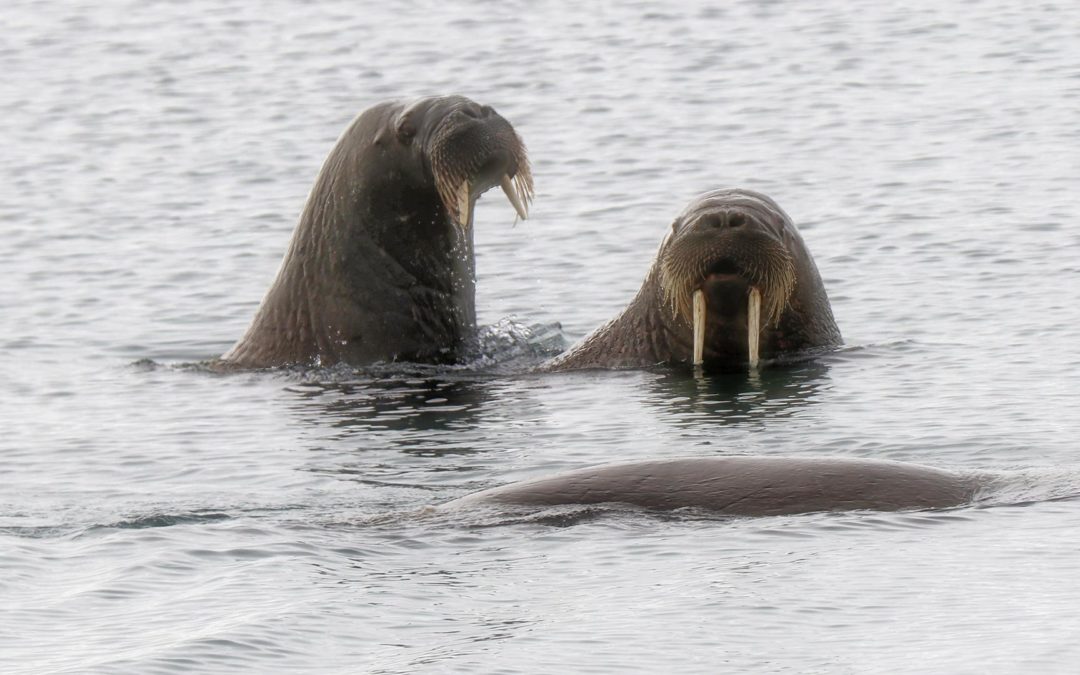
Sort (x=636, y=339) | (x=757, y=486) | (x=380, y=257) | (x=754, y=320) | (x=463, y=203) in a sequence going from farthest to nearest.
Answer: (x=380, y=257) < (x=636, y=339) < (x=463, y=203) < (x=754, y=320) < (x=757, y=486)

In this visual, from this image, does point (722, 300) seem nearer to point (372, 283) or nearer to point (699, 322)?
point (699, 322)

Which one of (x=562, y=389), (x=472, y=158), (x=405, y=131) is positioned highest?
(x=405, y=131)

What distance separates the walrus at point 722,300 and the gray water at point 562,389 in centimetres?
27

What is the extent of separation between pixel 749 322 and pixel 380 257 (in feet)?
7.69

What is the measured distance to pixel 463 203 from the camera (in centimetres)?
1273

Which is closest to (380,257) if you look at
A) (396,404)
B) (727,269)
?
(396,404)

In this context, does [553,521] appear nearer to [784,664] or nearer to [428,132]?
[784,664]

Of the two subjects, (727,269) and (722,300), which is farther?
(722,300)

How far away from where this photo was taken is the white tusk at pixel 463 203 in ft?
41.6

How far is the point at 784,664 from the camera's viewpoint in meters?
7.12

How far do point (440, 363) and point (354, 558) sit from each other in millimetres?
4840

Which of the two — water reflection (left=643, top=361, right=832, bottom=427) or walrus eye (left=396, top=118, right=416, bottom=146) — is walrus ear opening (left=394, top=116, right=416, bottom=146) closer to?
walrus eye (left=396, top=118, right=416, bottom=146)

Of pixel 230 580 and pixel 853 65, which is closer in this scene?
pixel 230 580

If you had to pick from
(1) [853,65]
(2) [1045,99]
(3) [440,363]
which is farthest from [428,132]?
(1) [853,65]
